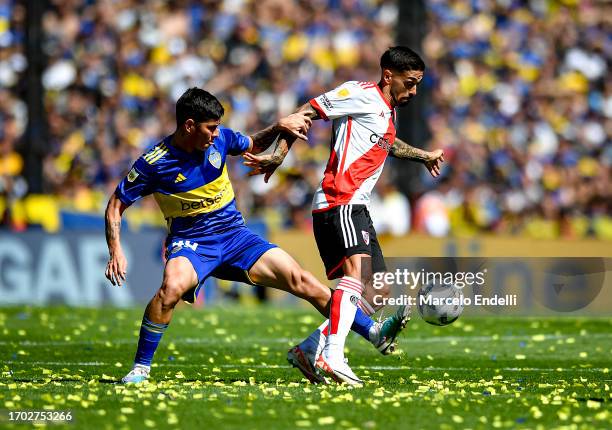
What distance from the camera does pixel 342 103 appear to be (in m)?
8.98

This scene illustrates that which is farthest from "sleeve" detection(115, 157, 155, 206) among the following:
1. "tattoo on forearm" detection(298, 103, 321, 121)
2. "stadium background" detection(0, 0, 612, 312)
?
"stadium background" detection(0, 0, 612, 312)

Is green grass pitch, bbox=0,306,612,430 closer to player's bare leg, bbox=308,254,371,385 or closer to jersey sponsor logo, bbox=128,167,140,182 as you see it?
player's bare leg, bbox=308,254,371,385

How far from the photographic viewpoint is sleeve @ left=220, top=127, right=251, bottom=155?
9.20m

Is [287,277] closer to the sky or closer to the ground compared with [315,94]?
closer to the ground

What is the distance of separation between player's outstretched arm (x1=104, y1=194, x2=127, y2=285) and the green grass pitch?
83 centimetres

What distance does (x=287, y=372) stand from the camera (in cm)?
1005

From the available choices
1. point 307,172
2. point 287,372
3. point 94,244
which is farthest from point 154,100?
point 287,372

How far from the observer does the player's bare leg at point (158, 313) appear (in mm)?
8703

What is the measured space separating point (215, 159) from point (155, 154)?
0.48 meters

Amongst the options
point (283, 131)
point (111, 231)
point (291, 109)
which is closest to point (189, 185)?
point (111, 231)

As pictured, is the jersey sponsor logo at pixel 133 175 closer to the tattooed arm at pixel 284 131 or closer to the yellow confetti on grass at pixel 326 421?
the tattooed arm at pixel 284 131

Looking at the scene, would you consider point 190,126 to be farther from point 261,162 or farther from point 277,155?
point 277,155

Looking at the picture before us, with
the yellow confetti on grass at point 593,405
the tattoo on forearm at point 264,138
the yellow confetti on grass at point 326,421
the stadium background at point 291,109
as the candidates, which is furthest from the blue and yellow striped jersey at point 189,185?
the stadium background at point 291,109

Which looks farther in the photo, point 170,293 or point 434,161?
point 434,161
